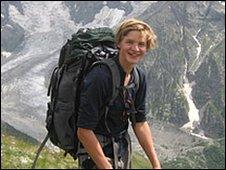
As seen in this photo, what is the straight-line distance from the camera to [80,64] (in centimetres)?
784

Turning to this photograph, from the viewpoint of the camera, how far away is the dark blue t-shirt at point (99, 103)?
7.42 m

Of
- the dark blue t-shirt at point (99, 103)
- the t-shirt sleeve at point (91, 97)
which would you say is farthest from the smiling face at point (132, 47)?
the t-shirt sleeve at point (91, 97)

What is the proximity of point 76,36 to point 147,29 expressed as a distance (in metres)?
1.19

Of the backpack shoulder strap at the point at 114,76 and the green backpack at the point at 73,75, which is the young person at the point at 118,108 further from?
the green backpack at the point at 73,75

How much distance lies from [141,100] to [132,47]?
40.9 inches

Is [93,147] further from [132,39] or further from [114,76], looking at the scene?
[132,39]

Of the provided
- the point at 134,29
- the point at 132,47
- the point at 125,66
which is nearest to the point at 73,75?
the point at 125,66

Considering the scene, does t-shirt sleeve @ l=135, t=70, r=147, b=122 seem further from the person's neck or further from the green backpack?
the green backpack

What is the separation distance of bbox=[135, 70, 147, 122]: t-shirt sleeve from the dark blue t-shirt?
170mm

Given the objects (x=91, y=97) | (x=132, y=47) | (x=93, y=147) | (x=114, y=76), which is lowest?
(x=93, y=147)

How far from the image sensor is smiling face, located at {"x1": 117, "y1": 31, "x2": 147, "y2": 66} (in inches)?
302

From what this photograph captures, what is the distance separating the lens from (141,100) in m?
8.31

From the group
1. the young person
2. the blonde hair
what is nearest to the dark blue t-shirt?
the young person

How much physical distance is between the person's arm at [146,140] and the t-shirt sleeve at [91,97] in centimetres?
108
